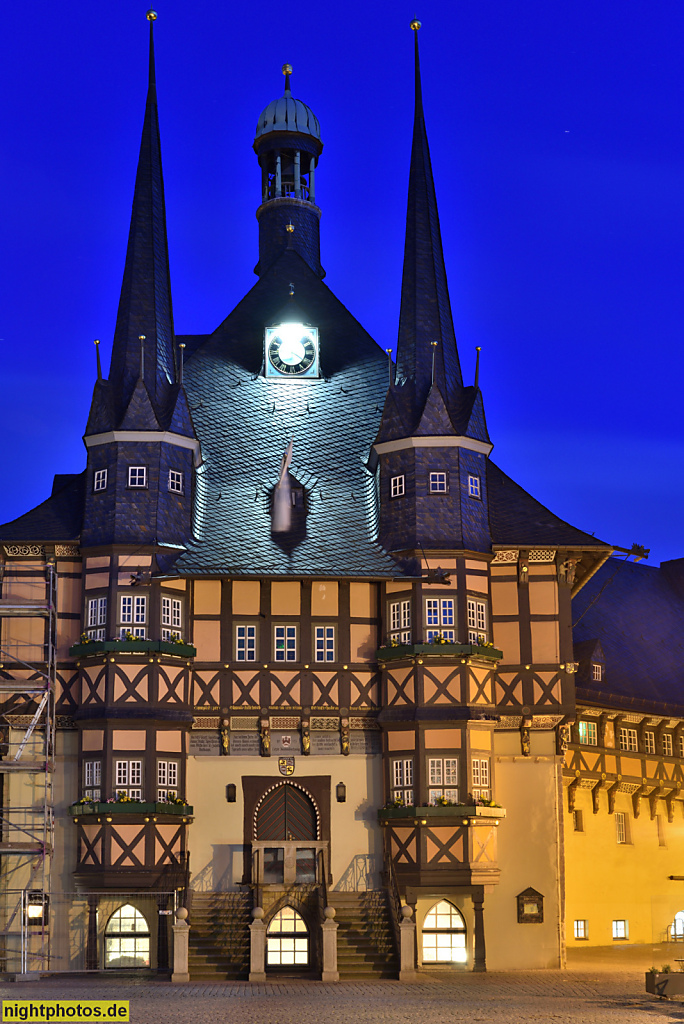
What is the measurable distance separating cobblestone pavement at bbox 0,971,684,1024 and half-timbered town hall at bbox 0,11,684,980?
182 centimetres

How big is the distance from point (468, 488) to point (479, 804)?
8.89 m

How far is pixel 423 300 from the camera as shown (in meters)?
46.8

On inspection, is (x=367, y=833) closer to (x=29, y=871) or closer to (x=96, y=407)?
(x=29, y=871)

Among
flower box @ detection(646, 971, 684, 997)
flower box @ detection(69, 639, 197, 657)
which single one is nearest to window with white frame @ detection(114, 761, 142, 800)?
flower box @ detection(69, 639, 197, 657)

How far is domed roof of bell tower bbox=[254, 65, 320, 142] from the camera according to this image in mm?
56156

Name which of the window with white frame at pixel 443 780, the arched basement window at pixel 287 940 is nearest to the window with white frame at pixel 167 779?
the arched basement window at pixel 287 940

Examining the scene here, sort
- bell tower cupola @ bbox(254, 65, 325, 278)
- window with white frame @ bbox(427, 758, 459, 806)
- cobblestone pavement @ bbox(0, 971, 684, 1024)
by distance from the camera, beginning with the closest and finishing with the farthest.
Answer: cobblestone pavement @ bbox(0, 971, 684, 1024)
window with white frame @ bbox(427, 758, 459, 806)
bell tower cupola @ bbox(254, 65, 325, 278)

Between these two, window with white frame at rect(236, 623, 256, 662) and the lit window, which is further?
the lit window

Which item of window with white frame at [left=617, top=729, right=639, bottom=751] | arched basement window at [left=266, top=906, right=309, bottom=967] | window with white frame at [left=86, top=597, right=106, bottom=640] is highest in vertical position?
window with white frame at [left=86, top=597, right=106, bottom=640]

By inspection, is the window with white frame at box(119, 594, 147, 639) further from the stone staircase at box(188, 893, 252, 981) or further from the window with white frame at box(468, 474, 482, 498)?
the window with white frame at box(468, 474, 482, 498)

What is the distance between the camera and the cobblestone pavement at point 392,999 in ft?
101

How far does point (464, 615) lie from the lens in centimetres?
4350

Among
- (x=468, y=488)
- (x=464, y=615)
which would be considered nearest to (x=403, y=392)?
(x=468, y=488)

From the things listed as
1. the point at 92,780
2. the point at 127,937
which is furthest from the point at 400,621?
the point at 127,937
